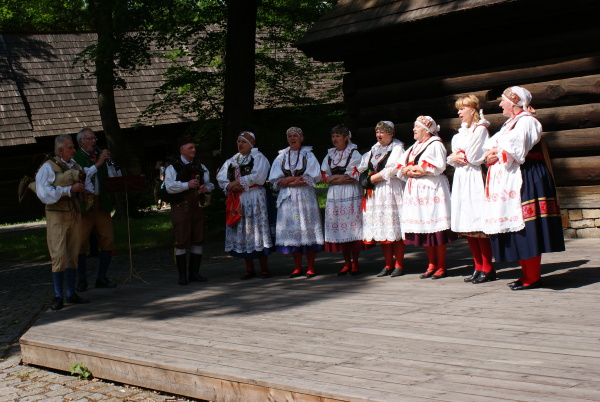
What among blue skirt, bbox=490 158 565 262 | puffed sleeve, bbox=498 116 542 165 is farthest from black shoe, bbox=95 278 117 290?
puffed sleeve, bbox=498 116 542 165

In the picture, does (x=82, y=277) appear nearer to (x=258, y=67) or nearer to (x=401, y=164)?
(x=401, y=164)

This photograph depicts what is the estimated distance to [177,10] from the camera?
1444 centimetres

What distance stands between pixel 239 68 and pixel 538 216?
8.04 metres

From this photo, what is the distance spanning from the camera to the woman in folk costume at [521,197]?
248 inches

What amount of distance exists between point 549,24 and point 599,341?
5.94 meters

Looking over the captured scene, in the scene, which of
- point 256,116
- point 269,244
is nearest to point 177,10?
point 256,116

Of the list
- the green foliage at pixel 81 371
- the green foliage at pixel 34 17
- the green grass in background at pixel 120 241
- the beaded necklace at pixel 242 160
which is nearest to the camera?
the green foliage at pixel 81 371

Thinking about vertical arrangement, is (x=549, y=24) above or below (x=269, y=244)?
above

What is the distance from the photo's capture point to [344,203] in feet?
27.1

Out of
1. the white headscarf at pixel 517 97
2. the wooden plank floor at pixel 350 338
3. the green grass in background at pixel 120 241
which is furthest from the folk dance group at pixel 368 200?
the green grass in background at pixel 120 241

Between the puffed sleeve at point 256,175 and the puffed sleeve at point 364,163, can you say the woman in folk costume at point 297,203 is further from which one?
the puffed sleeve at point 364,163

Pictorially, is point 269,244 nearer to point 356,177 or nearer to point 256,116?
point 356,177

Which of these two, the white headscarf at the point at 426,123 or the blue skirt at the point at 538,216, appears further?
the white headscarf at the point at 426,123

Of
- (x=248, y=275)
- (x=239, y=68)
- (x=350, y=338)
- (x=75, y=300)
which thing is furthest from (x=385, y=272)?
(x=239, y=68)
